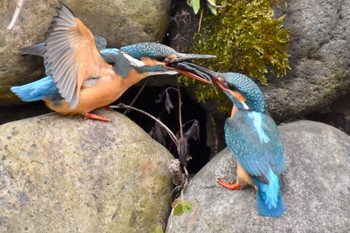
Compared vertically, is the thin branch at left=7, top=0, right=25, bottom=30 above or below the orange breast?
above

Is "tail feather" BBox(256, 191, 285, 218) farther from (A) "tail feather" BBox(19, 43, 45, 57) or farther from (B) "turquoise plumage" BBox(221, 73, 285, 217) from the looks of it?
(A) "tail feather" BBox(19, 43, 45, 57)

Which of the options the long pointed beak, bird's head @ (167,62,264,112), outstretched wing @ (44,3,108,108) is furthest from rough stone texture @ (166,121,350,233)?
outstretched wing @ (44,3,108,108)

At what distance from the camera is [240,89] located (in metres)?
2.99

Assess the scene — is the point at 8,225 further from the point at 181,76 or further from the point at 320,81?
the point at 320,81

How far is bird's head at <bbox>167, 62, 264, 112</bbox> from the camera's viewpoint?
2.99 m

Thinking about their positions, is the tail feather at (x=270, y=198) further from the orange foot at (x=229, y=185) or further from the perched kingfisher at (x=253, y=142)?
the orange foot at (x=229, y=185)

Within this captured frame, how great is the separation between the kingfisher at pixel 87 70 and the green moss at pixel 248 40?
175 millimetres

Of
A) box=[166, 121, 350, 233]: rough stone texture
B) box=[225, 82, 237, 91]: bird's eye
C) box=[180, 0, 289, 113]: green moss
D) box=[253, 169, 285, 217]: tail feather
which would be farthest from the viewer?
box=[180, 0, 289, 113]: green moss

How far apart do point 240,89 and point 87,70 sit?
680 millimetres

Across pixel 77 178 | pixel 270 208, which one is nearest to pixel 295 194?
pixel 270 208

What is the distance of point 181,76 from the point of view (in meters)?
3.41

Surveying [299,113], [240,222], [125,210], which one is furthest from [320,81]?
[125,210]

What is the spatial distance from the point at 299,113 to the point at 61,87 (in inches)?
46.2

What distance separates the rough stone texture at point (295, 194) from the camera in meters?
2.91
